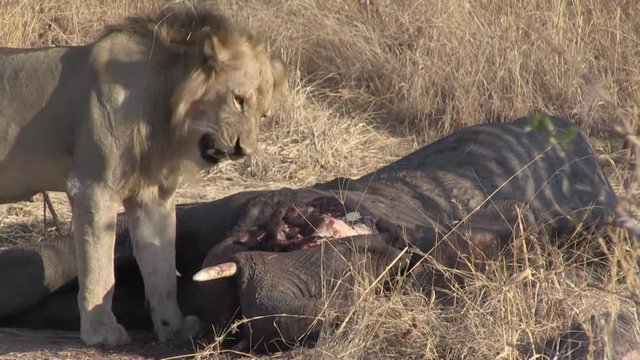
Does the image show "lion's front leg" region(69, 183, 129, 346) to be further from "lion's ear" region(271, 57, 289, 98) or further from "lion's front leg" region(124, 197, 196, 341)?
"lion's ear" region(271, 57, 289, 98)

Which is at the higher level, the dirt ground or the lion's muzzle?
the lion's muzzle

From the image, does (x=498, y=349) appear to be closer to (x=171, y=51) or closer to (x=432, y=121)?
(x=171, y=51)

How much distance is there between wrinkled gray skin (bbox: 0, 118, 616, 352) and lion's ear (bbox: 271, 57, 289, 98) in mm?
642

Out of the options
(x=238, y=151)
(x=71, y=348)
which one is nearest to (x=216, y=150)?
(x=238, y=151)

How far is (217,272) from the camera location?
523cm

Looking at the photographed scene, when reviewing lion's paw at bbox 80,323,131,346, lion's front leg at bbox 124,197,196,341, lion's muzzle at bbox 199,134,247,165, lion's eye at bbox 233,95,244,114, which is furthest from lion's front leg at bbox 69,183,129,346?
lion's eye at bbox 233,95,244,114

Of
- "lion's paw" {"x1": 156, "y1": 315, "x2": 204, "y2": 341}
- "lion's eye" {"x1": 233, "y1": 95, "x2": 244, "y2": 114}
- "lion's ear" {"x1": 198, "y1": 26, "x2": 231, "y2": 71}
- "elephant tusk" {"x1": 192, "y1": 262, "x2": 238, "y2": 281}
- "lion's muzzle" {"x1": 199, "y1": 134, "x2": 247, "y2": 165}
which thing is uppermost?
"lion's ear" {"x1": 198, "y1": 26, "x2": 231, "y2": 71}

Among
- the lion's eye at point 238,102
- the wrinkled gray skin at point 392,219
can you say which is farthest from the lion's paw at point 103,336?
the lion's eye at point 238,102

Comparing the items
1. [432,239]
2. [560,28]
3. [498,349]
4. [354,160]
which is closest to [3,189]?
[432,239]

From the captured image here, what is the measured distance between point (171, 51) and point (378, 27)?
4.52 m

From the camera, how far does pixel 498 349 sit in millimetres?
4750

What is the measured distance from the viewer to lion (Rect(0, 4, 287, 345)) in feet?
17.7

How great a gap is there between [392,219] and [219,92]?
1137 millimetres

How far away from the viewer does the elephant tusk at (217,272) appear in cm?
520
